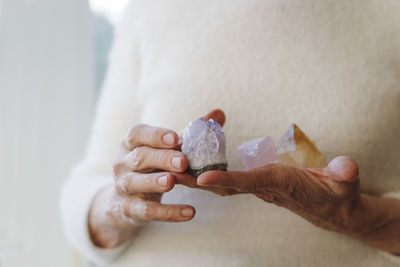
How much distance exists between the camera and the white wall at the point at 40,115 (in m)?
1.25

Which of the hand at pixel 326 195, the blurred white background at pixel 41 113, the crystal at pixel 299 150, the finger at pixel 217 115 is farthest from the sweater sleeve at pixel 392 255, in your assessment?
the blurred white background at pixel 41 113

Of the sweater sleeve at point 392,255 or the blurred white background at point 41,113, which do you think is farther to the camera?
the blurred white background at point 41,113

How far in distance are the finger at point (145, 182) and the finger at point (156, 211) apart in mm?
27

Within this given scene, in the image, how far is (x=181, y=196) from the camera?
753mm

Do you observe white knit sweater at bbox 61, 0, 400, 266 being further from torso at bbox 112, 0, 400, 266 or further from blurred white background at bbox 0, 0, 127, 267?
blurred white background at bbox 0, 0, 127, 267

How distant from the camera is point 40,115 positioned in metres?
1.33

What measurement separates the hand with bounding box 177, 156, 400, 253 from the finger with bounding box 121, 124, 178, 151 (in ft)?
0.18

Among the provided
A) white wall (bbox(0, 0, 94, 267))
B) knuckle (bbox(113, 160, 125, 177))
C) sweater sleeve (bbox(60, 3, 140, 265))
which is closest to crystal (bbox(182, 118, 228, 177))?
knuckle (bbox(113, 160, 125, 177))

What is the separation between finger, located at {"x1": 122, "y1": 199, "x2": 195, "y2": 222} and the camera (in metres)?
0.57

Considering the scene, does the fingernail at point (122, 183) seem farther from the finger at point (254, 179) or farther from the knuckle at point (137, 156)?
the finger at point (254, 179)

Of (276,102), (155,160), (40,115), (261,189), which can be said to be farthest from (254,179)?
(40,115)

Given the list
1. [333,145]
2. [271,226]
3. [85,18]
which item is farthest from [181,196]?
[85,18]

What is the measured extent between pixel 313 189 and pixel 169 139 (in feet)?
0.70

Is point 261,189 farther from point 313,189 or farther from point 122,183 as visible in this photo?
point 122,183
